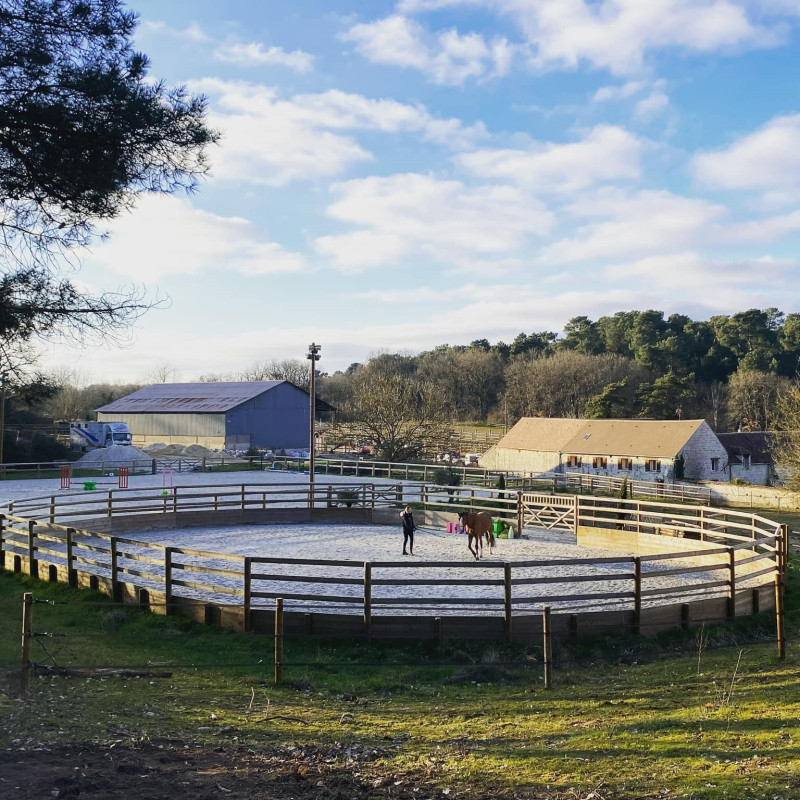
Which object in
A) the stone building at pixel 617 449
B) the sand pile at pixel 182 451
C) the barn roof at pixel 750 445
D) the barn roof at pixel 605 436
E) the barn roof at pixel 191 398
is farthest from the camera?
the barn roof at pixel 191 398

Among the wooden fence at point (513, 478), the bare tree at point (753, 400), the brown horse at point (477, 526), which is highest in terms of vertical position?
the bare tree at point (753, 400)

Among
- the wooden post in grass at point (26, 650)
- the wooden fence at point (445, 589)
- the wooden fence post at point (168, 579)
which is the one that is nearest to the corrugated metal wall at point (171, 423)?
the wooden fence at point (445, 589)

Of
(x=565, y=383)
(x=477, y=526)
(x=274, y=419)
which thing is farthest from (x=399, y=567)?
(x=565, y=383)

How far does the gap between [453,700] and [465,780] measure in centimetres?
258

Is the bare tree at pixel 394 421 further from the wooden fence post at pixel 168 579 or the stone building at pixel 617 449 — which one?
the wooden fence post at pixel 168 579

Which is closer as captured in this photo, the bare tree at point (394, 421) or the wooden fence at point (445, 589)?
the wooden fence at point (445, 589)

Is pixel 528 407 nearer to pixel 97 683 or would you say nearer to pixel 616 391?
pixel 616 391

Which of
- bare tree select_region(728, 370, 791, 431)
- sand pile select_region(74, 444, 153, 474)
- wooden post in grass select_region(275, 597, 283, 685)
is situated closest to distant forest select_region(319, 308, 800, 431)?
bare tree select_region(728, 370, 791, 431)

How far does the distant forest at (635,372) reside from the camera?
240 feet

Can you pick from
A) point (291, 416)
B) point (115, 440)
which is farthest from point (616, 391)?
point (115, 440)

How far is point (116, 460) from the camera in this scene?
43.2m

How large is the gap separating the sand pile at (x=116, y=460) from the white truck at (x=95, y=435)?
26.5 ft

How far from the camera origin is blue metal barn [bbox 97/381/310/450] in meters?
58.0

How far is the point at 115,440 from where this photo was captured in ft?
183
